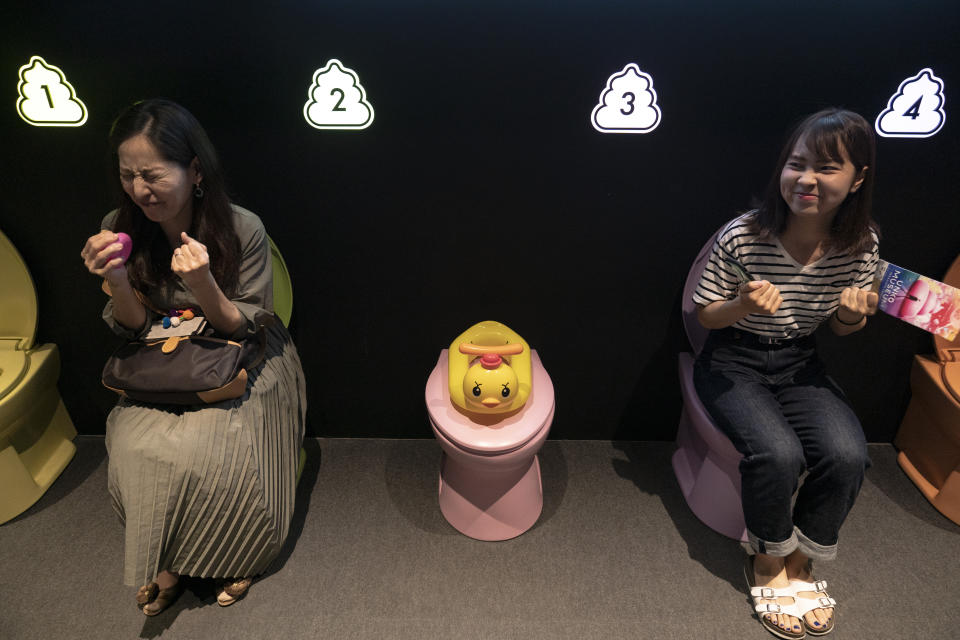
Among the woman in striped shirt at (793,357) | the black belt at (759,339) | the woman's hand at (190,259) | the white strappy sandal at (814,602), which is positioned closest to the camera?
the woman's hand at (190,259)

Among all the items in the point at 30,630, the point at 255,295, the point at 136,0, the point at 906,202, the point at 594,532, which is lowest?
the point at 30,630

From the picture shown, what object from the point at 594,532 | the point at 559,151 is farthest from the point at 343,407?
the point at 559,151

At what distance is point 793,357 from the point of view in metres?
1.76

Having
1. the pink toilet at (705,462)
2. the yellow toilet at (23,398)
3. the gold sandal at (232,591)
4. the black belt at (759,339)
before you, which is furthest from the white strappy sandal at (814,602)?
the yellow toilet at (23,398)

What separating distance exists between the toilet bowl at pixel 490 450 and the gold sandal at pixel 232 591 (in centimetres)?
66

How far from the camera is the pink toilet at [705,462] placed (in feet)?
6.01

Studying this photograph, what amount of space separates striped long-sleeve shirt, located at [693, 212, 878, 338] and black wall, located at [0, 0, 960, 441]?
32cm

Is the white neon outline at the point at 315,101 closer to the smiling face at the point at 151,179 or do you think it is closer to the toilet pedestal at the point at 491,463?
the smiling face at the point at 151,179

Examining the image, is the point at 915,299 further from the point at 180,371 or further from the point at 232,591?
the point at 232,591

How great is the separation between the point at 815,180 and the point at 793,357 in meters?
0.55

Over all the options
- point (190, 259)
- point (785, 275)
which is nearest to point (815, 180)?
point (785, 275)

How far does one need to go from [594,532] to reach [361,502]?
82 centimetres

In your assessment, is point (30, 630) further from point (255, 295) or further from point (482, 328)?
point (482, 328)

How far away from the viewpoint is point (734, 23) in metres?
1.71
